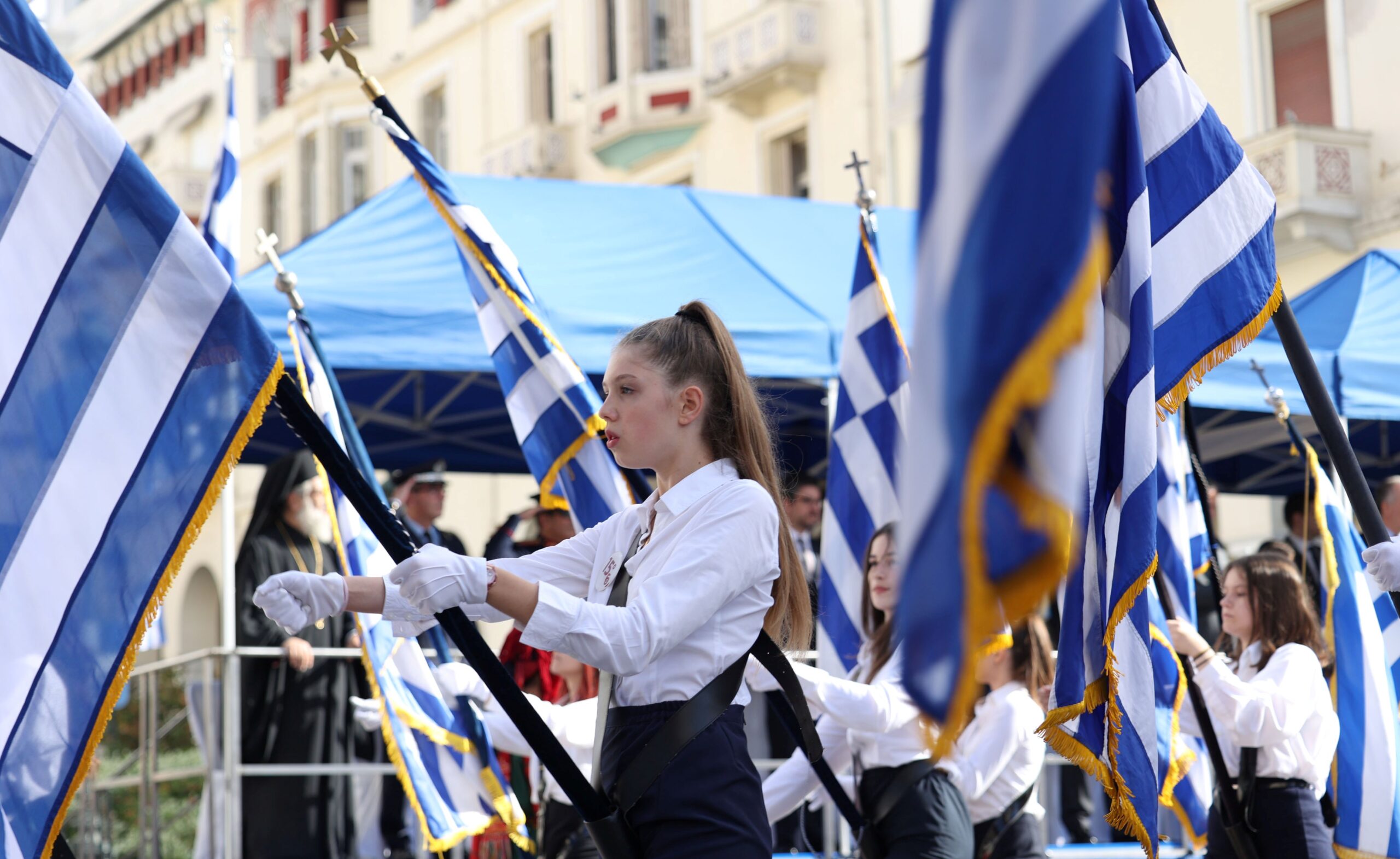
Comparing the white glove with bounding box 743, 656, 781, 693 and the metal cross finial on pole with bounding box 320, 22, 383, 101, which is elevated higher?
the metal cross finial on pole with bounding box 320, 22, 383, 101

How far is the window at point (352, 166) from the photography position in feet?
87.7

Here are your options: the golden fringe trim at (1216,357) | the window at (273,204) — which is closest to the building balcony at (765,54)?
the window at (273,204)

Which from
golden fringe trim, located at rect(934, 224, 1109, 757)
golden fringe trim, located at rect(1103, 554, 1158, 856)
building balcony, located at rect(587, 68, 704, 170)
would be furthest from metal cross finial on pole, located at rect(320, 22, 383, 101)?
→ building balcony, located at rect(587, 68, 704, 170)

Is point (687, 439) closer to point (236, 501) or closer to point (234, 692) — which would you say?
point (234, 692)

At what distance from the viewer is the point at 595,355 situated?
7.59 meters

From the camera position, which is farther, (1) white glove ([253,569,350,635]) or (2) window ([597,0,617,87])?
(2) window ([597,0,617,87])

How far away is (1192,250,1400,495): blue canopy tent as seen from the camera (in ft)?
29.2

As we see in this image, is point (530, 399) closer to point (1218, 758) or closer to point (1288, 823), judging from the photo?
point (1218, 758)

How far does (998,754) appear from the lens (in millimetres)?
5461

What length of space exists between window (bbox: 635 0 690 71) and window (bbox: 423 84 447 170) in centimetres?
477

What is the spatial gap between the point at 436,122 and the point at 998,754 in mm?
22012

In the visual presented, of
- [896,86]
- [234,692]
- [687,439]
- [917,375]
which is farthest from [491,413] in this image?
[896,86]

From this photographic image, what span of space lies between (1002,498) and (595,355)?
613cm

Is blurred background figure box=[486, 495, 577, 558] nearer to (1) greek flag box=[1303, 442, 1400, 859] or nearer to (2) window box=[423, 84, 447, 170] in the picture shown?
(1) greek flag box=[1303, 442, 1400, 859]
